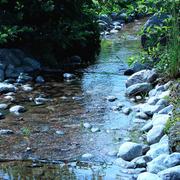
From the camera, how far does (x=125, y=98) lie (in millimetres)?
8016

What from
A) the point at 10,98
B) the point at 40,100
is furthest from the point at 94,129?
the point at 10,98

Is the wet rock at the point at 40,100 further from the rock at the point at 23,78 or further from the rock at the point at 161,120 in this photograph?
the rock at the point at 161,120

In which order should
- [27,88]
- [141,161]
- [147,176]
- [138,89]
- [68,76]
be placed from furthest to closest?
[68,76], [27,88], [138,89], [141,161], [147,176]

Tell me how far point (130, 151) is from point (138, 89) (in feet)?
8.84

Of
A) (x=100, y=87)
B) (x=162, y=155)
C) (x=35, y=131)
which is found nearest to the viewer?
(x=162, y=155)

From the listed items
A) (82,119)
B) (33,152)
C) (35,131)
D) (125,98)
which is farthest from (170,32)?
(33,152)

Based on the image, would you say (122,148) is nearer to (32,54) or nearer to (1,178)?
(1,178)

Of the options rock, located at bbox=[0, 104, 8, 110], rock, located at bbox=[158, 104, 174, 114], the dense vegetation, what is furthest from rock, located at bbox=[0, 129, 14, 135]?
the dense vegetation

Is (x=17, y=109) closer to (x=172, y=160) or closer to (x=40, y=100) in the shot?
(x=40, y=100)

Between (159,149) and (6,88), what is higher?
(159,149)

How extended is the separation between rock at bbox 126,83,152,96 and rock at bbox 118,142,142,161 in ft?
8.19

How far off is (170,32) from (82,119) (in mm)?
2053

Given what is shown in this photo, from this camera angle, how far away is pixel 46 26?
10172 mm

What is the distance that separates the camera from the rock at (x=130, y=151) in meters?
5.54
